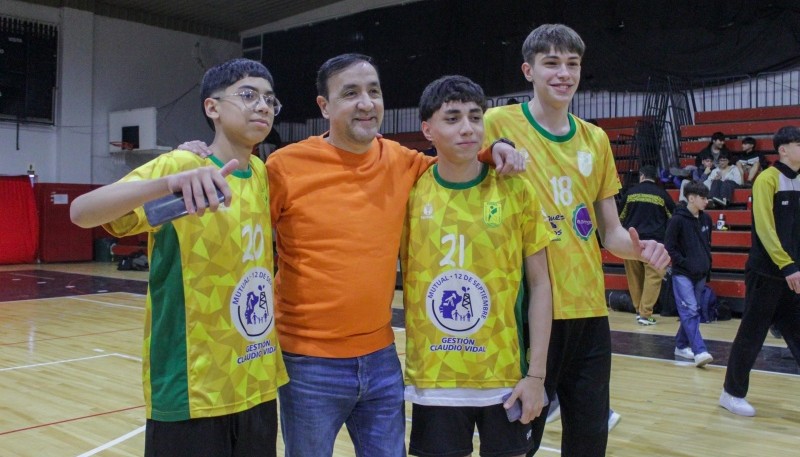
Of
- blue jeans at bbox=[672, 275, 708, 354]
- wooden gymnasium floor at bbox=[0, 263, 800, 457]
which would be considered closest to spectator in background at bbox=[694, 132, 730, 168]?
wooden gymnasium floor at bbox=[0, 263, 800, 457]

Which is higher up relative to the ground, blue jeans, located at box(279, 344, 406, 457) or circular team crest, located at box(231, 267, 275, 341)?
circular team crest, located at box(231, 267, 275, 341)

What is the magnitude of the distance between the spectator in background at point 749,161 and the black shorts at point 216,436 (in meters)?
10.4

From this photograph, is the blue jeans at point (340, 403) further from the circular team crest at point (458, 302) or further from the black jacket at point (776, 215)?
the black jacket at point (776, 215)

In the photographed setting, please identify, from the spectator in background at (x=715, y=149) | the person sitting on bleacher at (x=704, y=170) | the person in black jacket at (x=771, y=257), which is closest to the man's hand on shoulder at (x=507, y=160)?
the person in black jacket at (x=771, y=257)

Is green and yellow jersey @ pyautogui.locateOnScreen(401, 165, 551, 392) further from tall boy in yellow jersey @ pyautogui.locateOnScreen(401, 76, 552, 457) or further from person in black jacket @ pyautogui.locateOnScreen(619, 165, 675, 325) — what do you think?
person in black jacket @ pyautogui.locateOnScreen(619, 165, 675, 325)

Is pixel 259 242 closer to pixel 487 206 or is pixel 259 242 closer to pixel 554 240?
pixel 487 206

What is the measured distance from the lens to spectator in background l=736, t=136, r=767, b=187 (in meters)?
10.8

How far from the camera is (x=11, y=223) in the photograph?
16.7 meters

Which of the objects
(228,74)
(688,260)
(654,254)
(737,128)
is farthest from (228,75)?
(737,128)

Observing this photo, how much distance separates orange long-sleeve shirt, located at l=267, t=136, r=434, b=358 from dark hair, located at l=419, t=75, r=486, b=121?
26 centimetres

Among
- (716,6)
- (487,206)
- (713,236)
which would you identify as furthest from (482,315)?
(716,6)

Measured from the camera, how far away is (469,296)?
7.18 ft

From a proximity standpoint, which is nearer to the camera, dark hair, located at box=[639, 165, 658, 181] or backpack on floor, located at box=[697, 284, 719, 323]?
backpack on floor, located at box=[697, 284, 719, 323]

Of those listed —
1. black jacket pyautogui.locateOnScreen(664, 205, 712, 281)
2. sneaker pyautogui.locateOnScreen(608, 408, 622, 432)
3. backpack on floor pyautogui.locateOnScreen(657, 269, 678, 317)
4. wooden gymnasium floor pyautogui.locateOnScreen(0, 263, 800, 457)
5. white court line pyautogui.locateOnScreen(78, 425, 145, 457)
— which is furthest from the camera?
backpack on floor pyautogui.locateOnScreen(657, 269, 678, 317)
